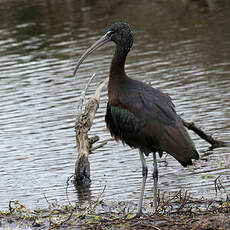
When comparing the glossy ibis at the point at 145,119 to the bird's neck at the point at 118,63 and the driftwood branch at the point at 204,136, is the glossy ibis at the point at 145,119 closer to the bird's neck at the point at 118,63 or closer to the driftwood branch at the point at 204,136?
the bird's neck at the point at 118,63

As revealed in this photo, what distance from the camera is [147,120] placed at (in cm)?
762

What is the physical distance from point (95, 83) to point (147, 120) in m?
10.7

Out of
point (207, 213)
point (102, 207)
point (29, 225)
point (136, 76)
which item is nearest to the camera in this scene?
point (207, 213)

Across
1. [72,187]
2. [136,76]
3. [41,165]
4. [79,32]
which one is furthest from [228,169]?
[79,32]

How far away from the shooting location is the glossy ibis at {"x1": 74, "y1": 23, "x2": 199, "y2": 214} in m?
7.52

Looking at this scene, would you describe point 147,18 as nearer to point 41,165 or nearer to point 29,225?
point 41,165

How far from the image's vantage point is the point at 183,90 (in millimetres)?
16188

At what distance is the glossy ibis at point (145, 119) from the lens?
752 cm

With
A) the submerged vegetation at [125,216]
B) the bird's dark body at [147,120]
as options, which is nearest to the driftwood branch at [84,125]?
the submerged vegetation at [125,216]

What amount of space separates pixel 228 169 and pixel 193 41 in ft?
38.6

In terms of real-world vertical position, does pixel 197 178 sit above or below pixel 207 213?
below

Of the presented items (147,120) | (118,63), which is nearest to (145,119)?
(147,120)

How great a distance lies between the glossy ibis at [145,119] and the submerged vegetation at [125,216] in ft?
1.40

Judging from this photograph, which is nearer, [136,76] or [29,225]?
[29,225]
